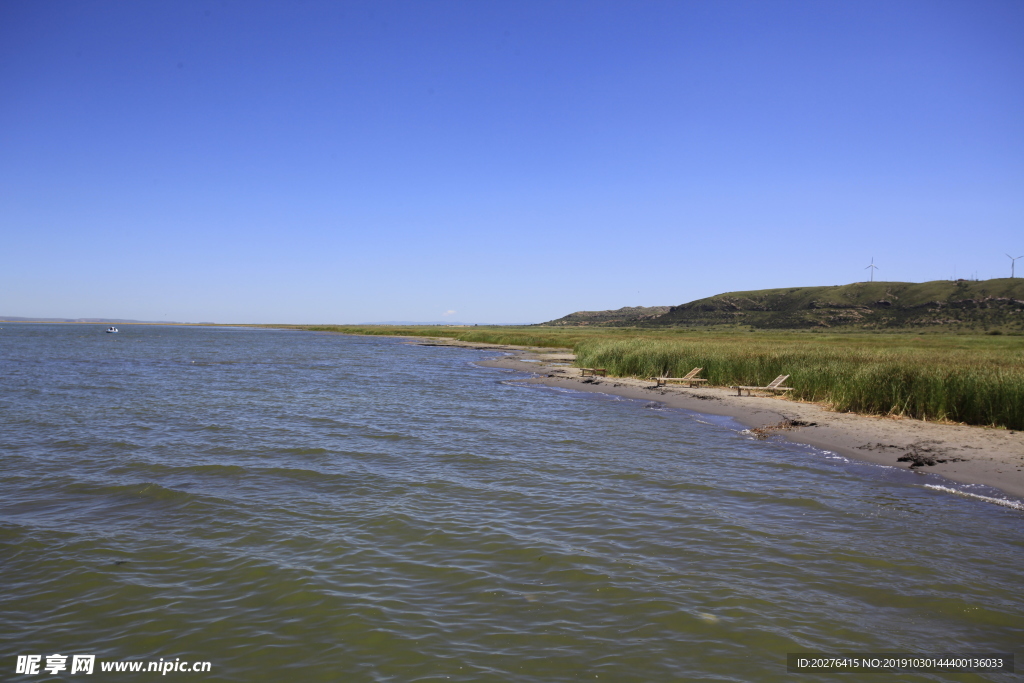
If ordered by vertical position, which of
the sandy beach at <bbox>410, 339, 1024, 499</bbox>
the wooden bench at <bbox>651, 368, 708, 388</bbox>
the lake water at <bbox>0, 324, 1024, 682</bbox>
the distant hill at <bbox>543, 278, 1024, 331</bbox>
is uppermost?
the distant hill at <bbox>543, 278, 1024, 331</bbox>

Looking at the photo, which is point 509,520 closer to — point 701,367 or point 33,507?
point 33,507

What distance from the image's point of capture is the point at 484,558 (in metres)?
7.59

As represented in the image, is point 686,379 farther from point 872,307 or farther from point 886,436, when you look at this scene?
point 872,307

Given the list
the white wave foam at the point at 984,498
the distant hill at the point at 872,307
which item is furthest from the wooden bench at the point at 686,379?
the distant hill at the point at 872,307

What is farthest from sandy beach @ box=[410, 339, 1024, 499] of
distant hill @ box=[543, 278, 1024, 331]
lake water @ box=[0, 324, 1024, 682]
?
distant hill @ box=[543, 278, 1024, 331]

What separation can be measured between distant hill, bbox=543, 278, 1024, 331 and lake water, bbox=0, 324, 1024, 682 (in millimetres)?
98323

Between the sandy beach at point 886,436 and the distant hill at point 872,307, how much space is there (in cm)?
8653

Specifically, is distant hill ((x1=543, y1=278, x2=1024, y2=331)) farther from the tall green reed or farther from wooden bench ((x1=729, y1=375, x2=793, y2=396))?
wooden bench ((x1=729, y1=375, x2=793, y2=396))

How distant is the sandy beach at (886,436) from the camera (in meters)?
11.9

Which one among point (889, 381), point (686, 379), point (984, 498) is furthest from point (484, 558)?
point (686, 379)

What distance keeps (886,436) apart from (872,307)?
131 meters

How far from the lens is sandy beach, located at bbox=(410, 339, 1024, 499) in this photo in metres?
11.9

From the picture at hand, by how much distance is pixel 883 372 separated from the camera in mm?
19562

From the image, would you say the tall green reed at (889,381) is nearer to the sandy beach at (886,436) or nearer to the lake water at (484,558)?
the sandy beach at (886,436)
